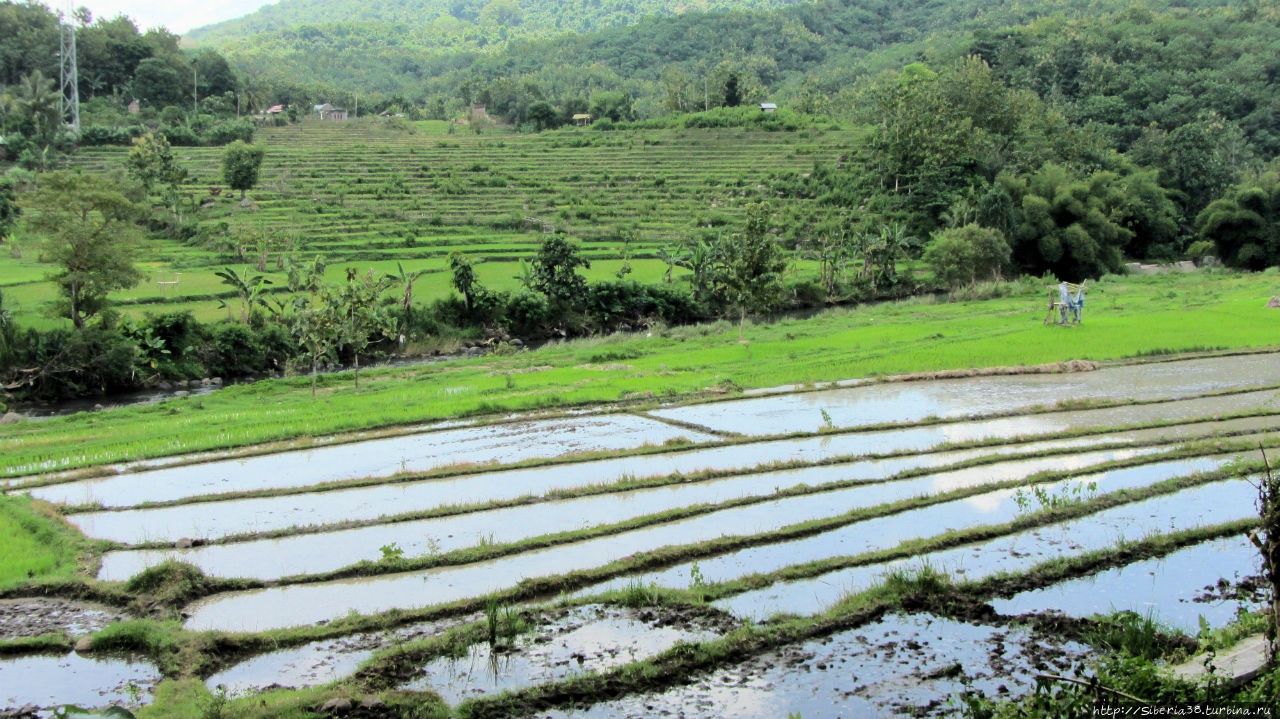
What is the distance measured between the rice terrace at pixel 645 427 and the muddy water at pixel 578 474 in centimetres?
10

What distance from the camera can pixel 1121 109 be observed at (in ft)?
239

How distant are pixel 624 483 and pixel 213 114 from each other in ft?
247

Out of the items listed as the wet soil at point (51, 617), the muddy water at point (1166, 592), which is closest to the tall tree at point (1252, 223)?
the muddy water at point (1166, 592)

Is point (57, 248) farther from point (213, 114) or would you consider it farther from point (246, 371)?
point (213, 114)

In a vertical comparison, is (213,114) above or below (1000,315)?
above

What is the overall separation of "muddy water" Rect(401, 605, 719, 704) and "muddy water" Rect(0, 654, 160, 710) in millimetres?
2395

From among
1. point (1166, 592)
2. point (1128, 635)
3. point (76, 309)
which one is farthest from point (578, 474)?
point (76, 309)

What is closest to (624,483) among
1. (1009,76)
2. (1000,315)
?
(1000,315)

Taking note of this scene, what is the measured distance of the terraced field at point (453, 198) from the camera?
40156mm

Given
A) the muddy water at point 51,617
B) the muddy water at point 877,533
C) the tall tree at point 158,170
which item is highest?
the tall tree at point 158,170

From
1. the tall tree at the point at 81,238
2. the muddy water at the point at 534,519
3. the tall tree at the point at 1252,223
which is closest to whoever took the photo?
the muddy water at the point at 534,519

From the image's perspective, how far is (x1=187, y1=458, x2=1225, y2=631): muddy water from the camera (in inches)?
376

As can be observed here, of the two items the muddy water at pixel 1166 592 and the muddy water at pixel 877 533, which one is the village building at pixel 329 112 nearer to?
the muddy water at pixel 877 533

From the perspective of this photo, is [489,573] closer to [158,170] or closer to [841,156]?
[158,170]
